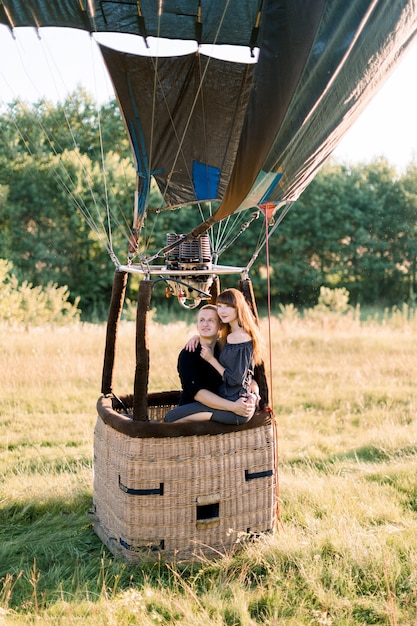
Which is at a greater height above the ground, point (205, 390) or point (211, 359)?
point (211, 359)

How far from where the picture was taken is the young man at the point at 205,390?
3041 millimetres

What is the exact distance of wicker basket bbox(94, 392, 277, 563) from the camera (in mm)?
2939

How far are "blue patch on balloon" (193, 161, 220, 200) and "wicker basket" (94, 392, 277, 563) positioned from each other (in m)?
2.12

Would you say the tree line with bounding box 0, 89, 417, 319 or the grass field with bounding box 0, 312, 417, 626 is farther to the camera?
the tree line with bounding box 0, 89, 417, 319

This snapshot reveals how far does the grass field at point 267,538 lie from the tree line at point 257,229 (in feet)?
46.6

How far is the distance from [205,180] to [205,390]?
210 centimetres

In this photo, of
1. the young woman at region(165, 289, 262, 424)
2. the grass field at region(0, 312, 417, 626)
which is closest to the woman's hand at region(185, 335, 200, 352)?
the young woman at region(165, 289, 262, 424)

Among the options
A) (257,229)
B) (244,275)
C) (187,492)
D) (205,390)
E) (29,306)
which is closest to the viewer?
(187,492)

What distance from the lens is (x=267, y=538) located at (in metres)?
3.13

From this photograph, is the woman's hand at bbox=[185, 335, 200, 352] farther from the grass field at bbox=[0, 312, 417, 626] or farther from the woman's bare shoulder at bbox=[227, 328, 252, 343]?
the grass field at bbox=[0, 312, 417, 626]

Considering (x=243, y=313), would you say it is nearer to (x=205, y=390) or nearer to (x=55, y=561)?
(x=205, y=390)

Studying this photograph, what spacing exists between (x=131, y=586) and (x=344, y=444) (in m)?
2.63

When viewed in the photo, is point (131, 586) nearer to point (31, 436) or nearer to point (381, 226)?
point (31, 436)

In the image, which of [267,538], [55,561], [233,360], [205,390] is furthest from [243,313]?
[55,561]
